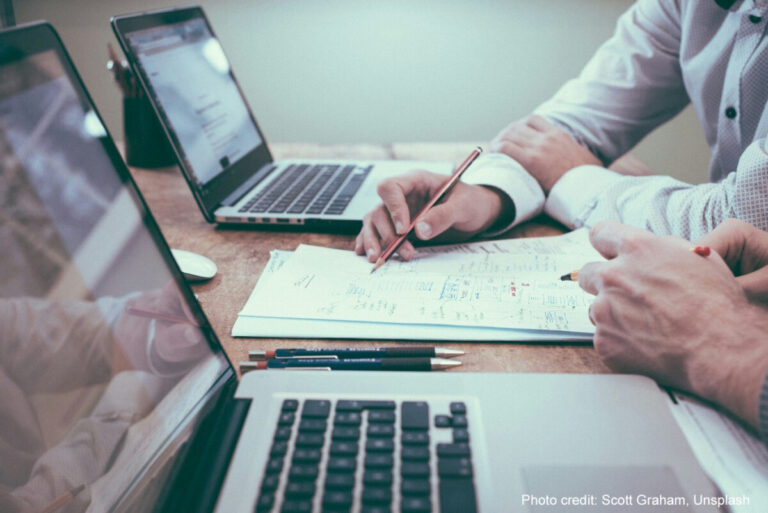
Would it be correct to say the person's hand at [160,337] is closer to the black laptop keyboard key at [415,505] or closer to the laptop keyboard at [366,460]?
the laptop keyboard at [366,460]

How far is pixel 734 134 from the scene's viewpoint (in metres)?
0.88

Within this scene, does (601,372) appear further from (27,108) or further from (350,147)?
(350,147)

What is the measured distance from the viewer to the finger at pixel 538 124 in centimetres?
98

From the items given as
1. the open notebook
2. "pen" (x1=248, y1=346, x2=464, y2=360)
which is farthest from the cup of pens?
"pen" (x1=248, y1=346, x2=464, y2=360)

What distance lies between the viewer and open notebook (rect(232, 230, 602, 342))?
516mm

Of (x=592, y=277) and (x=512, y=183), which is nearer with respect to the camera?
(x=592, y=277)

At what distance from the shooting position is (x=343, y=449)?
34 centimetres

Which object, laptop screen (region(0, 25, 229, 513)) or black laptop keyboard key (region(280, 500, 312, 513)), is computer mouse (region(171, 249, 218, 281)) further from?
black laptop keyboard key (region(280, 500, 312, 513))

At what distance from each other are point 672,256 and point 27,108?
508 millimetres

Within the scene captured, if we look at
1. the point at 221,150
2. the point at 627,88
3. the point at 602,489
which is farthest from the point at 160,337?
the point at 627,88

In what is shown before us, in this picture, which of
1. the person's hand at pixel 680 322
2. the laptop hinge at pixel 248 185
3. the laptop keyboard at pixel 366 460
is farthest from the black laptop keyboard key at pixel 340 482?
the laptop hinge at pixel 248 185

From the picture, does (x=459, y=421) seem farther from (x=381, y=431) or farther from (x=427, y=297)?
(x=427, y=297)

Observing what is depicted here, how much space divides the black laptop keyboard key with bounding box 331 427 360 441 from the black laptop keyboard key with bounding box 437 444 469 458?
5cm

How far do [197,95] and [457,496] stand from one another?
79 cm
